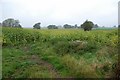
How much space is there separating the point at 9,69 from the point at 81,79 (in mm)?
2316

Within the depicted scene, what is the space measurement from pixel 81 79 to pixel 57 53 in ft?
11.1

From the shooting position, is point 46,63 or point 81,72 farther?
point 46,63

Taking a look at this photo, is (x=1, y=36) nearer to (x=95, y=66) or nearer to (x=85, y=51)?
(x=85, y=51)

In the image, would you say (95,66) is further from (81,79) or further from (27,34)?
(27,34)

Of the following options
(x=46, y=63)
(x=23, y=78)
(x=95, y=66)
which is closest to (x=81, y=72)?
(x=95, y=66)

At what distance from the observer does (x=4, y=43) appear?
43.1ft

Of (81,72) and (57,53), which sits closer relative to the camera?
(81,72)

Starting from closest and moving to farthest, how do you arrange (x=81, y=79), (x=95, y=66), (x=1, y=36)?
(x=81, y=79) < (x=95, y=66) < (x=1, y=36)

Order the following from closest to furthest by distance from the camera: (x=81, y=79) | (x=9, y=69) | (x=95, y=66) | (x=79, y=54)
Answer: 1. (x=81, y=79)
2. (x=95, y=66)
3. (x=9, y=69)
4. (x=79, y=54)

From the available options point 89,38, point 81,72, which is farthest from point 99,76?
point 89,38

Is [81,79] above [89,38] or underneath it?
underneath

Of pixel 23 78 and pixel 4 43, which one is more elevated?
pixel 4 43

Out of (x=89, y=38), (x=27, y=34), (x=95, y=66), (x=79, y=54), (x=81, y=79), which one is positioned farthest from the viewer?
(x=27, y=34)

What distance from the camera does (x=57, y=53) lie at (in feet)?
30.6
